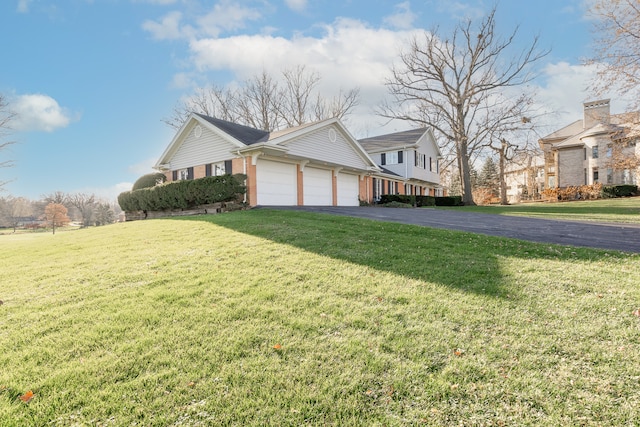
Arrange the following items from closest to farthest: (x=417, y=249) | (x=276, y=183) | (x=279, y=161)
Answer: (x=417, y=249), (x=276, y=183), (x=279, y=161)

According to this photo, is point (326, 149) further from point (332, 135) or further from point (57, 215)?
point (57, 215)

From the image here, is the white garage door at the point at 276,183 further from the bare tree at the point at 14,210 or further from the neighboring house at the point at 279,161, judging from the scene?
the bare tree at the point at 14,210

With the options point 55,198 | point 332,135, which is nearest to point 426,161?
point 332,135

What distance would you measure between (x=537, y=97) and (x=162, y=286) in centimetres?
2878

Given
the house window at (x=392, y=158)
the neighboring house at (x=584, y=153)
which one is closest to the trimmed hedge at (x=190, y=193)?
the house window at (x=392, y=158)

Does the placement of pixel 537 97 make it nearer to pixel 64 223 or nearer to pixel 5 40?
pixel 5 40

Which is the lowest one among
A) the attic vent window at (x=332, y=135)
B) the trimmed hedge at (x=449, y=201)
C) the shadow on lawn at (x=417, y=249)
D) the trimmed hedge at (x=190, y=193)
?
the shadow on lawn at (x=417, y=249)

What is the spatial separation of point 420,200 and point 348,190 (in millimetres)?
8575

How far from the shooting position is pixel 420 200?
25062 millimetres

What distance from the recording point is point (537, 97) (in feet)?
78.3

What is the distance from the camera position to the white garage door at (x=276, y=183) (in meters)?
14.2

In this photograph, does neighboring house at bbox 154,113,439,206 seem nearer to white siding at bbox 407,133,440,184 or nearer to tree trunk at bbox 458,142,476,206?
white siding at bbox 407,133,440,184

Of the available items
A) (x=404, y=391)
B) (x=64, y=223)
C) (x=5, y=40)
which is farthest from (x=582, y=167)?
(x=64, y=223)

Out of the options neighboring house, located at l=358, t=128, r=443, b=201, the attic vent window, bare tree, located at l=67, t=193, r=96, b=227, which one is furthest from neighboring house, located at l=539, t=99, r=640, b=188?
bare tree, located at l=67, t=193, r=96, b=227
